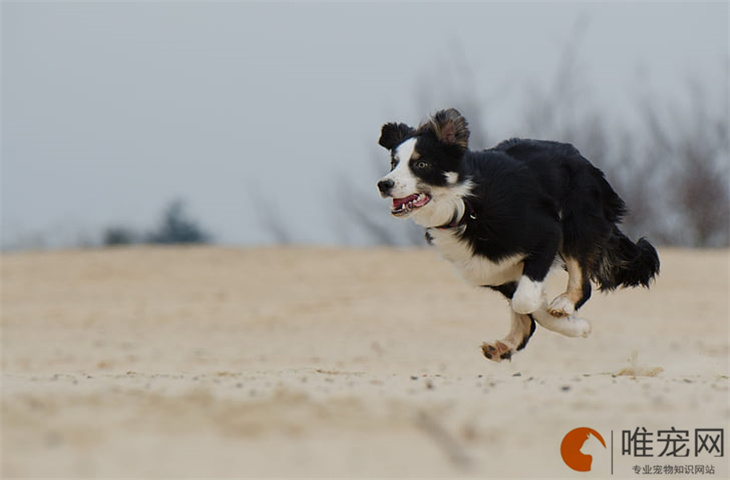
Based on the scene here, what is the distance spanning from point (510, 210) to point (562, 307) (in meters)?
0.77

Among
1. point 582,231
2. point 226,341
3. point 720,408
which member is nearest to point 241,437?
point 720,408

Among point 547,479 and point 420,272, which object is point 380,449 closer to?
point 547,479

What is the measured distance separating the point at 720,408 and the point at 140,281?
16.6 meters

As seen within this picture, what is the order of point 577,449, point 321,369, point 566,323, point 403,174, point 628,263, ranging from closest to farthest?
point 577,449
point 403,174
point 566,323
point 628,263
point 321,369

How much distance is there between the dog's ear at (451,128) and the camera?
279 inches

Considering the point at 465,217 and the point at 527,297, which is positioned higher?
the point at 465,217

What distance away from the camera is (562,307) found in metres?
7.39

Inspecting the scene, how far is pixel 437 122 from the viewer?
714cm

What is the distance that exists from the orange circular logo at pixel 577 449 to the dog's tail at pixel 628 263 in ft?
10.4

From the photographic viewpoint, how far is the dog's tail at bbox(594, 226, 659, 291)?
8.17m

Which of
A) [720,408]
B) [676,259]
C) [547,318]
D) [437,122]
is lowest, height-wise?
[720,408]

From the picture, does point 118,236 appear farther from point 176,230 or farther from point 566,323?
point 566,323

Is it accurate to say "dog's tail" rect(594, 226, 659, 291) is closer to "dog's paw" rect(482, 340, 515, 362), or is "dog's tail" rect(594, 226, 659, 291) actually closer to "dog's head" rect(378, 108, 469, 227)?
"dog's paw" rect(482, 340, 515, 362)

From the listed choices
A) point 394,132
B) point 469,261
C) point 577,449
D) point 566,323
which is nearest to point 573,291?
point 566,323
